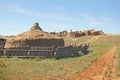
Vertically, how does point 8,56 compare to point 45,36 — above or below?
below

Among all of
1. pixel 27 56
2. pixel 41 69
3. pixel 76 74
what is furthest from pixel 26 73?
pixel 27 56

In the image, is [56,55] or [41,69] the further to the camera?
[56,55]

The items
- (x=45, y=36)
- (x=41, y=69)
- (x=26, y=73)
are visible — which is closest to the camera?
(x=26, y=73)

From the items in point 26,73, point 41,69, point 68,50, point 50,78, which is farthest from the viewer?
point 68,50

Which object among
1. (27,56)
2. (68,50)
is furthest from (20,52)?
(68,50)

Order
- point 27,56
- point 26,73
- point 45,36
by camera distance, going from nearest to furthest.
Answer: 1. point 26,73
2. point 27,56
3. point 45,36

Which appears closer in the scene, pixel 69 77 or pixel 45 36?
pixel 69 77

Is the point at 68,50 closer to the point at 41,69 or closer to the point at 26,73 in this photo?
the point at 41,69

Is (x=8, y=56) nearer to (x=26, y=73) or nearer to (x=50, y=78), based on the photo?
(x=26, y=73)

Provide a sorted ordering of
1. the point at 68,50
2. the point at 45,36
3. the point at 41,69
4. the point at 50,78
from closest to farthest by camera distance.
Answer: the point at 50,78 → the point at 41,69 → the point at 68,50 → the point at 45,36

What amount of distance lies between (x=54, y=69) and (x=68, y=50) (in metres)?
9.24

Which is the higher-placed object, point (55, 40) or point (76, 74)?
point (55, 40)

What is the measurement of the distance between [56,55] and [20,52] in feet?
11.0

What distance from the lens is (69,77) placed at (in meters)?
16.0
